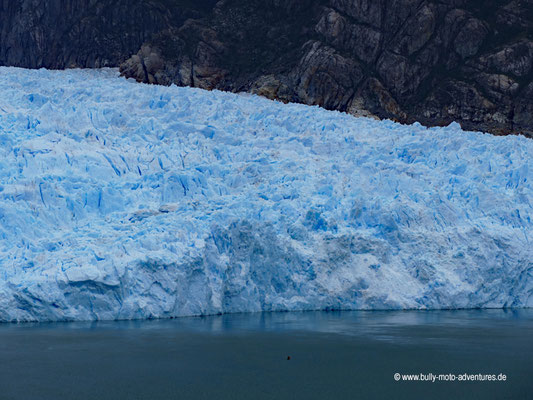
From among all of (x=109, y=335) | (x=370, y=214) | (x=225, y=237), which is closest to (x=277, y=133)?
(x=370, y=214)

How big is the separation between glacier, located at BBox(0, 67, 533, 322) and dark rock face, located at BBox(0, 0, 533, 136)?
31.1 ft

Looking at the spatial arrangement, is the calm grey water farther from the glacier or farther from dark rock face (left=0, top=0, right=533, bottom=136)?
dark rock face (left=0, top=0, right=533, bottom=136)

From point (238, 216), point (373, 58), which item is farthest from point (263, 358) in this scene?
point (373, 58)

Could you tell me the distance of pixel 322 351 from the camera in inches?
442

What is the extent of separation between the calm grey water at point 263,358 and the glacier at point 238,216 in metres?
0.92

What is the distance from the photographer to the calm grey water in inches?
342

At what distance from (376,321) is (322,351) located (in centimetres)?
379

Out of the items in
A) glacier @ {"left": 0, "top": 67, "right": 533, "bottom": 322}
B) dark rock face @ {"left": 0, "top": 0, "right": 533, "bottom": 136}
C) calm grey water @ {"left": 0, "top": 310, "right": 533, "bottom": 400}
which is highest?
dark rock face @ {"left": 0, "top": 0, "right": 533, "bottom": 136}

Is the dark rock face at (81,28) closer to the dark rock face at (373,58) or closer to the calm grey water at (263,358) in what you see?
the dark rock face at (373,58)

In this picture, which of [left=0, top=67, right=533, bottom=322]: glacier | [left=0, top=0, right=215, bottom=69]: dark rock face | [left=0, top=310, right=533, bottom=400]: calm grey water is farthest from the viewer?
[left=0, top=0, right=215, bottom=69]: dark rock face

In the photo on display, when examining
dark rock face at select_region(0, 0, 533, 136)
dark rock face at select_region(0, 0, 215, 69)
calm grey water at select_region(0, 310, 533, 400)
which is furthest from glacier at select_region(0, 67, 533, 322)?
dark rock face at select_region(0, 0, 215, 69)

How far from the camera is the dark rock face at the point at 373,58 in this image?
29.7 meters

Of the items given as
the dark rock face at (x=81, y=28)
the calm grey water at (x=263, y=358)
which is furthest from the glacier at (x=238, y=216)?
the dark rock face at (x=81, y=28)

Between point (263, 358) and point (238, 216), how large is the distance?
524cm
